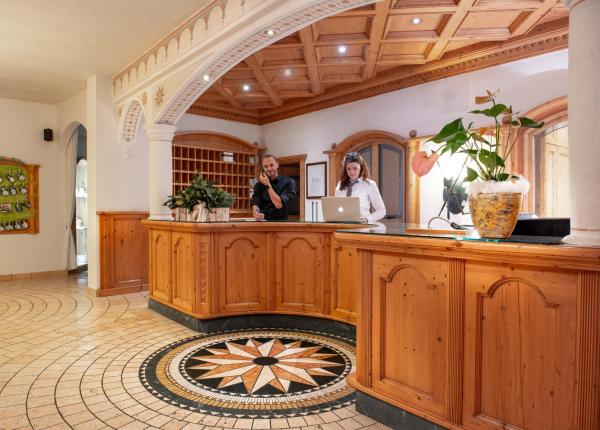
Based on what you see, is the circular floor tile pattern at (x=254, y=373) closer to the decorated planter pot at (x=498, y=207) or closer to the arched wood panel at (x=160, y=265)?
the arched wood panel at (x=160, y=265)

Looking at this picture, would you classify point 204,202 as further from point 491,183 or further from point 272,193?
point 491,183

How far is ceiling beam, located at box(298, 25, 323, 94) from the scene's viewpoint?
204 inches

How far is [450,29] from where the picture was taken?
512 cm

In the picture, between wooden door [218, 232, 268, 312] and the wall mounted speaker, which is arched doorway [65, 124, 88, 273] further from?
wooden door [218, 232, 268, 312]

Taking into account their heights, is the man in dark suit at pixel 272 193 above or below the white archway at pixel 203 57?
below

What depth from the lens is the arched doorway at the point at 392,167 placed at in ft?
21.7

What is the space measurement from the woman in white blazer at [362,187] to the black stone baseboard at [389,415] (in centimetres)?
208

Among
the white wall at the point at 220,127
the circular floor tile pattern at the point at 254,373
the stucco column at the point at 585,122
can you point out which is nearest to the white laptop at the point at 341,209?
the circular floor tile pattern at the point at 254,373

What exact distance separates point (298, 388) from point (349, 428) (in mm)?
595

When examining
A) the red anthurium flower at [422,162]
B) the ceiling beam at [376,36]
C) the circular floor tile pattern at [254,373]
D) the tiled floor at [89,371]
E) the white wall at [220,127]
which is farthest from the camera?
the white wall at [220,127]

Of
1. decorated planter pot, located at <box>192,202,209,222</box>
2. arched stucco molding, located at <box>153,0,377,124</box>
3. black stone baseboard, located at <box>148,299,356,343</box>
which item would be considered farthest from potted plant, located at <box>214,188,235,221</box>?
arched stucco molding, located at <box>153,0,377,124</box>

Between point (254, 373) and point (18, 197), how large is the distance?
6.55 metres

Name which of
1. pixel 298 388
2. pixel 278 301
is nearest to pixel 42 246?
pixel 278 301

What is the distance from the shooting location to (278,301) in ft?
13.8
